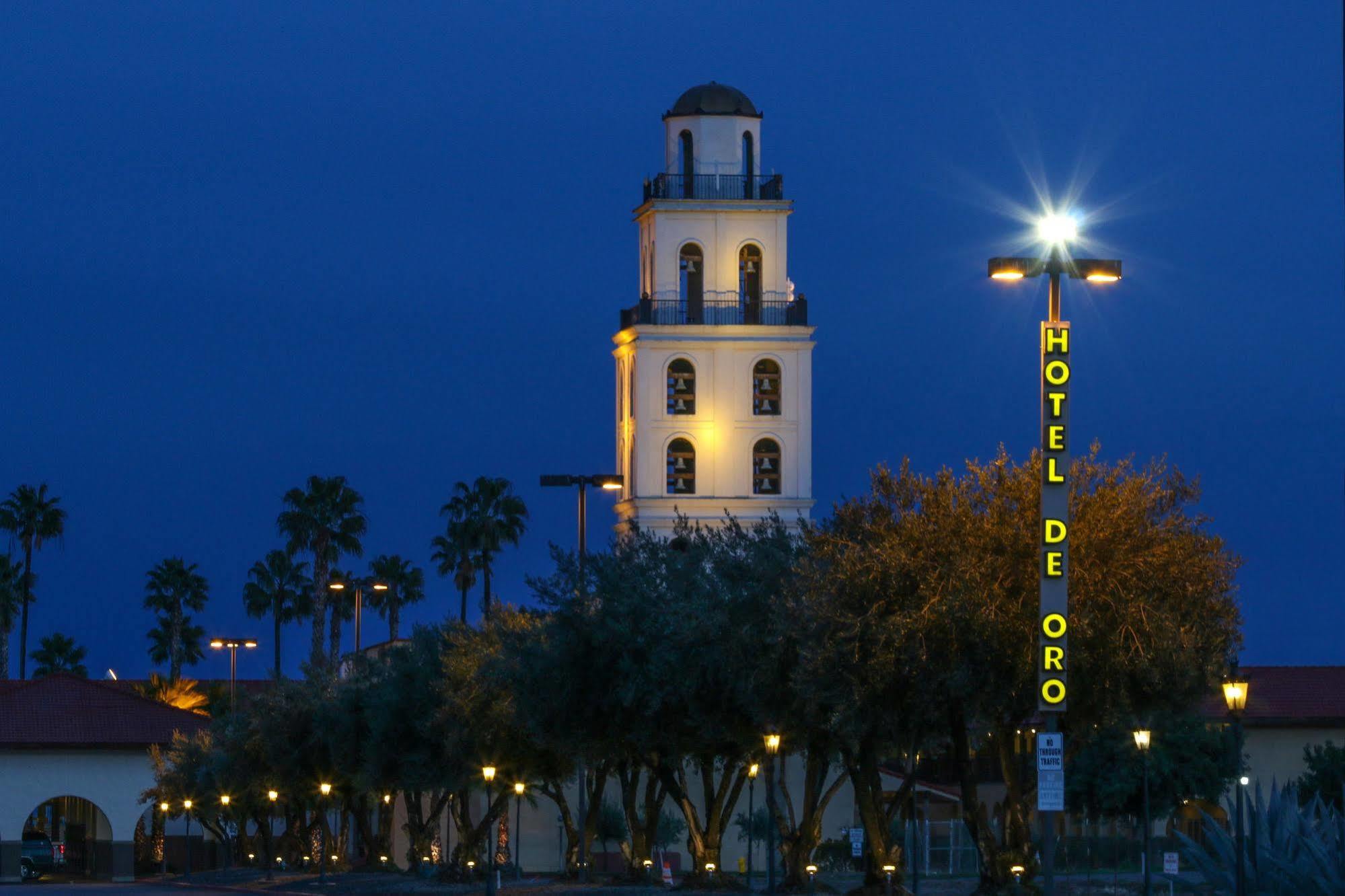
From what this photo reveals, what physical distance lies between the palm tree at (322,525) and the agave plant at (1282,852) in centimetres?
8269

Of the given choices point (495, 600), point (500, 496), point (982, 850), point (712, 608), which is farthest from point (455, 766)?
point (500, 496)

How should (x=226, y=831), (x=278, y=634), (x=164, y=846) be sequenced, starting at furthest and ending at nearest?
1. (x=278, y=634)
2. (x=164, y=846)
3. (x=226, y=831)

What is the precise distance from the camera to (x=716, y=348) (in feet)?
288

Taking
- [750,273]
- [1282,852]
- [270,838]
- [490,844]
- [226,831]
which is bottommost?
[226,831]

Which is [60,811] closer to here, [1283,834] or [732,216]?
[732,216]

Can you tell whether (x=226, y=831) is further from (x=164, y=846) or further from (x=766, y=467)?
(x=766, y=467)

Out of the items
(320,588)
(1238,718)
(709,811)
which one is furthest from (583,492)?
(320,588)

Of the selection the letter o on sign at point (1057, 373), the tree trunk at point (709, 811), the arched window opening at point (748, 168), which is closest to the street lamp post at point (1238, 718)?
the letter o on sign at point (1057, 373)

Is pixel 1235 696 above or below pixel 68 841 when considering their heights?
above

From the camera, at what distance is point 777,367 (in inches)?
3504

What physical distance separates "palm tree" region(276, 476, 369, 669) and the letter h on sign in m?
87.9

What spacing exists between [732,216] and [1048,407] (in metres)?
62.0

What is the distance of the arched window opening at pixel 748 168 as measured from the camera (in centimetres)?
8881

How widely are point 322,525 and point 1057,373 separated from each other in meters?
88.6
